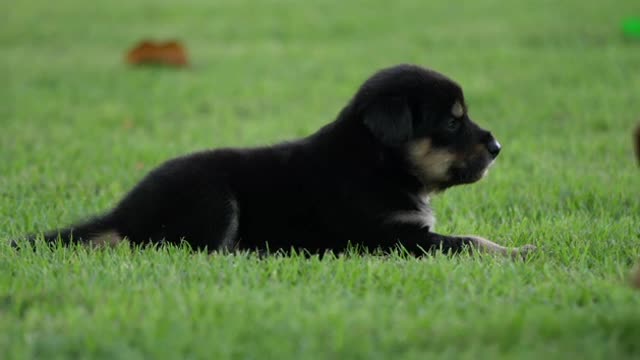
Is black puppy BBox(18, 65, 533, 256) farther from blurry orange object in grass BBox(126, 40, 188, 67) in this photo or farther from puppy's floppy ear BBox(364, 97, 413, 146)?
blurry orange object in grass BBox(126, 40, 188, 67)

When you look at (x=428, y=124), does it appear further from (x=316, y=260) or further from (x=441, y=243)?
(x=316, y=260)

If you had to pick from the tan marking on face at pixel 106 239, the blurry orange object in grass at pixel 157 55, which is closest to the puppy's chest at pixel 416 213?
the tan marking on face at pixel 106 239

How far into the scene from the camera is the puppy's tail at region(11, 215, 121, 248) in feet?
15.3

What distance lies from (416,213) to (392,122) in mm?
481

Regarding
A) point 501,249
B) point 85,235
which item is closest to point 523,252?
point 501,249

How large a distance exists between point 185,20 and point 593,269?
54.6 ft

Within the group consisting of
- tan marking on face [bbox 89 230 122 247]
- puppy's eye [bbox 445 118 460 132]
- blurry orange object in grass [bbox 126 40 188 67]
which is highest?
puppy's eye [bbox 445 118 460 132]

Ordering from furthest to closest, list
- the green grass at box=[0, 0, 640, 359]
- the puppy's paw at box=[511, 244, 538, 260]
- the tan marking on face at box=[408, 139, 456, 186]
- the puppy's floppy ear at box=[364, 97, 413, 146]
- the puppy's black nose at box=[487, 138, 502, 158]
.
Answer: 1. the puppy's black nose at box=[487, 138, 502, 158]
2. the tan marking on face at box=[408, 139, 456, 186]
3. the puppy's floppy ear at box=[364, 97, 413, 146]
4. the puppy's paw at box=[511, 244, 538, 260]
5. the green grass at box=[0, 0, 640, 359]

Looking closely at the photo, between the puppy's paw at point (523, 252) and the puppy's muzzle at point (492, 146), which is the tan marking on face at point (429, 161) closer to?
the puppy's muzzle at point (492, 146)

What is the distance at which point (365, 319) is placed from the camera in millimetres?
3375

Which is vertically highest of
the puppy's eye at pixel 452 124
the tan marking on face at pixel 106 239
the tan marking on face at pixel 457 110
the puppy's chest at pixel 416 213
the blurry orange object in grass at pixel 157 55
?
the tan marking on face at pixel 457 110

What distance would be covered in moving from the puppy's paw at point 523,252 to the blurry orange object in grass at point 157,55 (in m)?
9.94

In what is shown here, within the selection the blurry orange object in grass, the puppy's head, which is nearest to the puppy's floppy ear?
the puppy's head

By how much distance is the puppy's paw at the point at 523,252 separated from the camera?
446 cm
